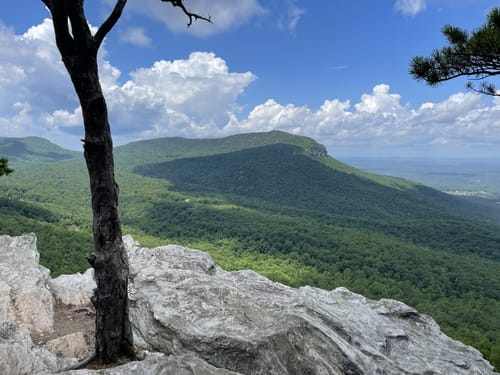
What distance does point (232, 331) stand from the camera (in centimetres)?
727

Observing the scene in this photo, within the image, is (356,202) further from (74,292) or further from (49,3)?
(49,3)

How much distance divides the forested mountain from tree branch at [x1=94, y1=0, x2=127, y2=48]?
2524cm

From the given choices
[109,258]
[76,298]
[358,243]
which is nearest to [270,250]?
[358,243]

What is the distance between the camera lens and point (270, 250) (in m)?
75.8

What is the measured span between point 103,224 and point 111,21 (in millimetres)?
3542

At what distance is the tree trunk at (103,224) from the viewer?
18.2ft

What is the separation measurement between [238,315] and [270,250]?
69.0 m

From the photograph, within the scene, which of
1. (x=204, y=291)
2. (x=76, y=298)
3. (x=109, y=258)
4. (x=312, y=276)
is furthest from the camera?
(x=312, y=276)

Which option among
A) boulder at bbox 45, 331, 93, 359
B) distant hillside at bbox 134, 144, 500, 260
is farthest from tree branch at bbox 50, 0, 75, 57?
distant hillside at bbox 134, 144, 500, 260

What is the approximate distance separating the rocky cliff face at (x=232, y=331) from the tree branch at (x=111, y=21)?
5.65m

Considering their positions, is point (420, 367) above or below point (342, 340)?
below

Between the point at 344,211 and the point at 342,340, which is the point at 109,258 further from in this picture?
the point at 344,211

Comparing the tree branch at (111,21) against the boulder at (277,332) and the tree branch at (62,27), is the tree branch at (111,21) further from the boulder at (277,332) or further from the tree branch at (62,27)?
the boulder at (277,332)

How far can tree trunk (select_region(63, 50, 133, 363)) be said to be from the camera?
554cm
